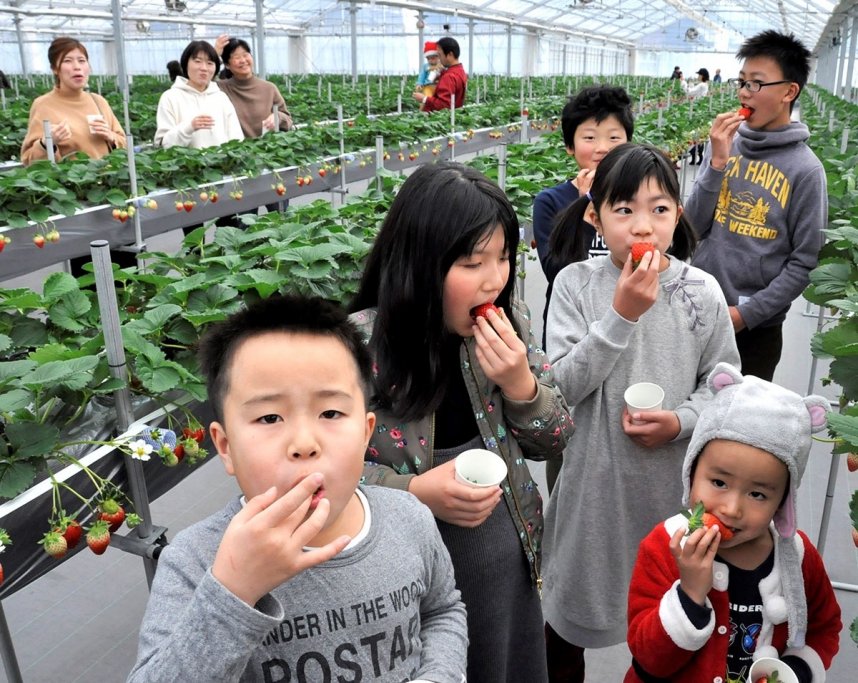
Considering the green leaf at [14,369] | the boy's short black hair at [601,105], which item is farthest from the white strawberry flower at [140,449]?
the boy's short black hair at [601,105]

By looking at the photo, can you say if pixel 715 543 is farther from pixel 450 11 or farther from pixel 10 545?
pixel 450 11

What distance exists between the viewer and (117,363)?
1.58m

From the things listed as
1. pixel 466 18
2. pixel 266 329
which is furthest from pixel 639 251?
pixel 466 18

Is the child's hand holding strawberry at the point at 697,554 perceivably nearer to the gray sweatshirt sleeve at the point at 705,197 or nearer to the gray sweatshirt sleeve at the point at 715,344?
the gray sweatshirt sleeve at the point at 715,344

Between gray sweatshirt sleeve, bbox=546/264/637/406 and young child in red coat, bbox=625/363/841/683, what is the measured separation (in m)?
0.29

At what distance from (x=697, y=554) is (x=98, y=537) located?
1.11 metres

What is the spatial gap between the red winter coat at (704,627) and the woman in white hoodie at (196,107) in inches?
176

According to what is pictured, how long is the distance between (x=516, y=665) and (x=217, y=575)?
37.8 inches

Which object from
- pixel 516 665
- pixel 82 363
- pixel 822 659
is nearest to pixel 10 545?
pixel 82 363

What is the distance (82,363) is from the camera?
153 cm

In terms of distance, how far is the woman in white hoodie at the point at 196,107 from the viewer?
483cm

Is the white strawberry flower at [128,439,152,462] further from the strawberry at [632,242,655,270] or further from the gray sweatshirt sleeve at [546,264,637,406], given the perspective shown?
the strawberry at [632,242,655,270]

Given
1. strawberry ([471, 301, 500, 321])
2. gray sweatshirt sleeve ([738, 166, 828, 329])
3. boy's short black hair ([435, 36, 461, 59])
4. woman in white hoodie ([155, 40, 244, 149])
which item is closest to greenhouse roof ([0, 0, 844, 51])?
boy's short black hair ([435, 36, 461, 59])

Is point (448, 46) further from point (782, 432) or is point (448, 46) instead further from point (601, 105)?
point (782, 432)
